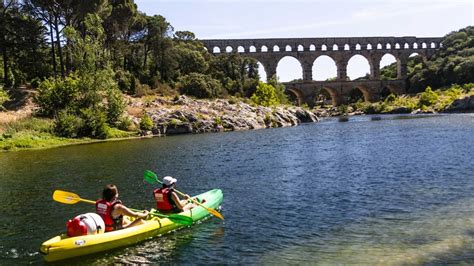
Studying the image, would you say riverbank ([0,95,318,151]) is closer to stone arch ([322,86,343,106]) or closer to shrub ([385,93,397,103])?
shrub ([385,93,397,103])

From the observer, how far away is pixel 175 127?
5484 cm

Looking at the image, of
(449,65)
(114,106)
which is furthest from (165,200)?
(449,65)

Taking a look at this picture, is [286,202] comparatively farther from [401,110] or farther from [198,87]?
[401,110]

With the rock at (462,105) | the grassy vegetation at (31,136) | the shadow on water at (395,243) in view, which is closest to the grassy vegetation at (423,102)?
the rock at (462,105)

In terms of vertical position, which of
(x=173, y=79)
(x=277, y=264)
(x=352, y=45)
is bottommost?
(x=277, y=264)

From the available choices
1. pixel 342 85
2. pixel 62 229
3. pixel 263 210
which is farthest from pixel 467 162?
pixel 342 85

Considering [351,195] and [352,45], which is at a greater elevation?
[352,45]

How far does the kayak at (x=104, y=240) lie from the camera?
11.2 meters

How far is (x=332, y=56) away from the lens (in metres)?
111

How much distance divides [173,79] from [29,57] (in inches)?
842

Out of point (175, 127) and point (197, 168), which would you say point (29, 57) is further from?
point (197, 168)

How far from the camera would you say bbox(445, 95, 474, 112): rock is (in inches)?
2950

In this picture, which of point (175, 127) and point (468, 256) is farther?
point (175, 127)

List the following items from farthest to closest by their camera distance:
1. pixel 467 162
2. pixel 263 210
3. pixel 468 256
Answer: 1. pixel 467 162
2. pixel 263 210
3. pixel 468 256
